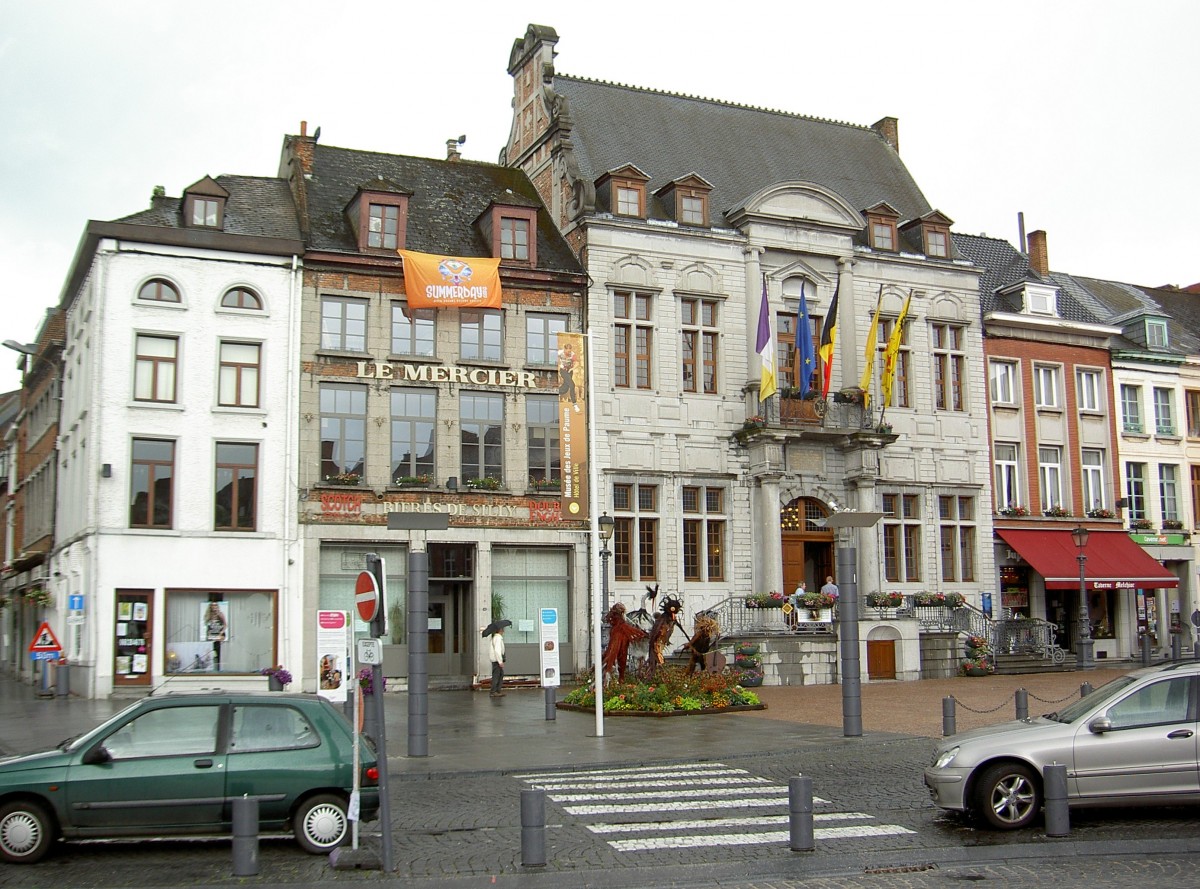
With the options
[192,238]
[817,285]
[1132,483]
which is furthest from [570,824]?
[1132,483]

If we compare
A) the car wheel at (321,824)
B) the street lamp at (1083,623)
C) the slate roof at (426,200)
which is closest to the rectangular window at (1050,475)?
the street lamp at (1083,623)

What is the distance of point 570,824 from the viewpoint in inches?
477

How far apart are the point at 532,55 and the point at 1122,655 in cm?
2500

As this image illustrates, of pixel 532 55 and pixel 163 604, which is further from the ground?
pixel 532 55

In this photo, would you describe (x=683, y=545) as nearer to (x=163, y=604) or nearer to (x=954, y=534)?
(x=954, y=534)

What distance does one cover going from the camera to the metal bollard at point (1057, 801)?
11.2 metres

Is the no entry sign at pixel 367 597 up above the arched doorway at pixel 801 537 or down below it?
below

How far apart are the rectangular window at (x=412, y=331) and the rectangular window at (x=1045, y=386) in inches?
745

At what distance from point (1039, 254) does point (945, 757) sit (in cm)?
3422

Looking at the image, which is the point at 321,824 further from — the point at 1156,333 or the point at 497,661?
the point at 1156,333

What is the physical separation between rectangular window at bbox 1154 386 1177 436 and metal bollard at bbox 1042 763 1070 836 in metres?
32.8

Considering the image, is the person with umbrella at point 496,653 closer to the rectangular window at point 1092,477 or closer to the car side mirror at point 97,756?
the car side mirror at point 97,756

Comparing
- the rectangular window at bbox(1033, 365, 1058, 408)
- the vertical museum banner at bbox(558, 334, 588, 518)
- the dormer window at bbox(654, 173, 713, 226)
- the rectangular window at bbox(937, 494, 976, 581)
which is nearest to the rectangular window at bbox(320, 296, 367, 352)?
the vertical museum banner at bbox(558, 334, 588, 518)

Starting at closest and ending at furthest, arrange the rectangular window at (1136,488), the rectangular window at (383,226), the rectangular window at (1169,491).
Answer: the rectangular window at (383,226) → the rectangular window at (1136,488) → the rectangular window at (1169,491)
